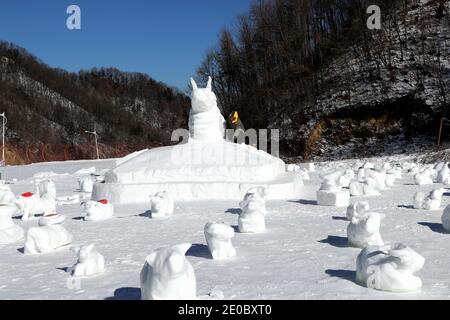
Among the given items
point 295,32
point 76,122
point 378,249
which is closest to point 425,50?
point 295,32

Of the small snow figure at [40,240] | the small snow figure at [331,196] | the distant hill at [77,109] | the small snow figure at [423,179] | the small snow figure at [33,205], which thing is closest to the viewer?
the small snow figure at [40,240]

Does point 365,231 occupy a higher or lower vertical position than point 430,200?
lower

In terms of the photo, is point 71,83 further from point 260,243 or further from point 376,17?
point 260,243

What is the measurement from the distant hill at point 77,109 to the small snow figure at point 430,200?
113 ft

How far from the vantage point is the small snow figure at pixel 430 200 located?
857 cm

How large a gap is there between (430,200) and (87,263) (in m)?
6.17

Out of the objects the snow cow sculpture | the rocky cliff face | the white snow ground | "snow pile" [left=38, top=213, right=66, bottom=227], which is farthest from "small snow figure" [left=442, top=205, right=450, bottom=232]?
the rocky cliff face

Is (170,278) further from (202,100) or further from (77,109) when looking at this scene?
(77,109)

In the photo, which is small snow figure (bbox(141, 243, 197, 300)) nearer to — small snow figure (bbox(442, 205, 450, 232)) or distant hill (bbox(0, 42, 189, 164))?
small snow figure (bbox(442, 205, 450, 232))

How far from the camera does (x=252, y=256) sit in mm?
5676

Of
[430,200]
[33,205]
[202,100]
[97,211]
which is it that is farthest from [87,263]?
[202,100]

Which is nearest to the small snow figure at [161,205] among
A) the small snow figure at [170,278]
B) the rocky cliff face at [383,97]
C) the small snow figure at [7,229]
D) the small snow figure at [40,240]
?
the small snow figure at [7,229]

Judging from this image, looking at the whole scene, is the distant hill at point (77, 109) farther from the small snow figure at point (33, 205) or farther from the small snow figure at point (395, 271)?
the small snow figure at point (395, 271)
